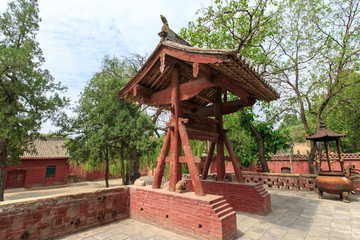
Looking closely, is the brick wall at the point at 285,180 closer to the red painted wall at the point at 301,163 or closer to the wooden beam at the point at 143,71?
the wooden beam at the point at 143,71

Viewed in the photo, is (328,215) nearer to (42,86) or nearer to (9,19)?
(42,86)

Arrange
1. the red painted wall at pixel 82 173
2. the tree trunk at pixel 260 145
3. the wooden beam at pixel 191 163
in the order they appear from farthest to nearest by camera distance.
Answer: the red painted wall at pixel 82 173
the tree trunk at pixel 260 145
the wooden beam at pixel 191 163

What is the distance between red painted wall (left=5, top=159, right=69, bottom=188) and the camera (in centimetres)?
2048

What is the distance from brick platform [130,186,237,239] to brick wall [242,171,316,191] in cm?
658

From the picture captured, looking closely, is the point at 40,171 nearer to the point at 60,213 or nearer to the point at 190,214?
the point at 60,213

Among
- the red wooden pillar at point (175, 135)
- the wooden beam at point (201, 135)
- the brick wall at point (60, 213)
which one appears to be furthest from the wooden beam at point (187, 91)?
the brick wall at point (60, 213)

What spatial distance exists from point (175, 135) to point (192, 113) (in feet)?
3.20

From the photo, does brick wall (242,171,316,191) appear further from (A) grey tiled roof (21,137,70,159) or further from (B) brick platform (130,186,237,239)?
(A) grey tiled roof (21,137,70,159)

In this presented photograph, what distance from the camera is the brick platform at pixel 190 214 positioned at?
371cm

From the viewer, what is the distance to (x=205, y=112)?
23.4 ft

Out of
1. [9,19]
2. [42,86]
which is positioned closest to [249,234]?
[42,86]

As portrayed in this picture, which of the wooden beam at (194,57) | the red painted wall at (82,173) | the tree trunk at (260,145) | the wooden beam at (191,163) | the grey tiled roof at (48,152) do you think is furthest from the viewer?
the red painted wall at (82,173)

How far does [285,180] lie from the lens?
30.6 feet

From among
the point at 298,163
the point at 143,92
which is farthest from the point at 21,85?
the point at 298,163
